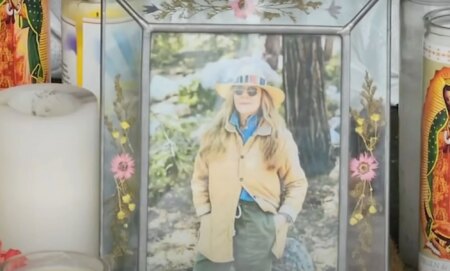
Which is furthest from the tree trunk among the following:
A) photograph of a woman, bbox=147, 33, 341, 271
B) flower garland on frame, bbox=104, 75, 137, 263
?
flower garland on frame, bbox=104, 75, 137, 263

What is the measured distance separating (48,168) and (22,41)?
12cm

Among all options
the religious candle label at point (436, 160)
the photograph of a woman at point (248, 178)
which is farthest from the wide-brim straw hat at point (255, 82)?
the religious candle label at point (436, 160)

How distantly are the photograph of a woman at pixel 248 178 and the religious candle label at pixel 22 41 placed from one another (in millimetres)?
142

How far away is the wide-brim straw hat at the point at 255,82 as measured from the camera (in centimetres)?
73

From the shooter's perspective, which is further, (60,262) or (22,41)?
(22,41)

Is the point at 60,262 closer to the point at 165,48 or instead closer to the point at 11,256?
the point at 11,256

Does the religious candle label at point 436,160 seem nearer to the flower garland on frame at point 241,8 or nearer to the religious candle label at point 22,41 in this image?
the flower garland on frame at point 241,8

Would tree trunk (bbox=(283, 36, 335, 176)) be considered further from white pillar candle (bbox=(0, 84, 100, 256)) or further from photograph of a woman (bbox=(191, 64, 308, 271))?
white pillar candle (bbox=(0, 84, 100, 256))

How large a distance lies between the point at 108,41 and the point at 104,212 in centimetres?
12

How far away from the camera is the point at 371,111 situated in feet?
2.40

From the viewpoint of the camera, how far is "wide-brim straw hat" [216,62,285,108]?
2.40 ft

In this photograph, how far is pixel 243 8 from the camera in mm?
730

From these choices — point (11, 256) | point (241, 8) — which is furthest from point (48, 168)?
point (241, 8)

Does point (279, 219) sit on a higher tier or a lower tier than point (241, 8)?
lower
